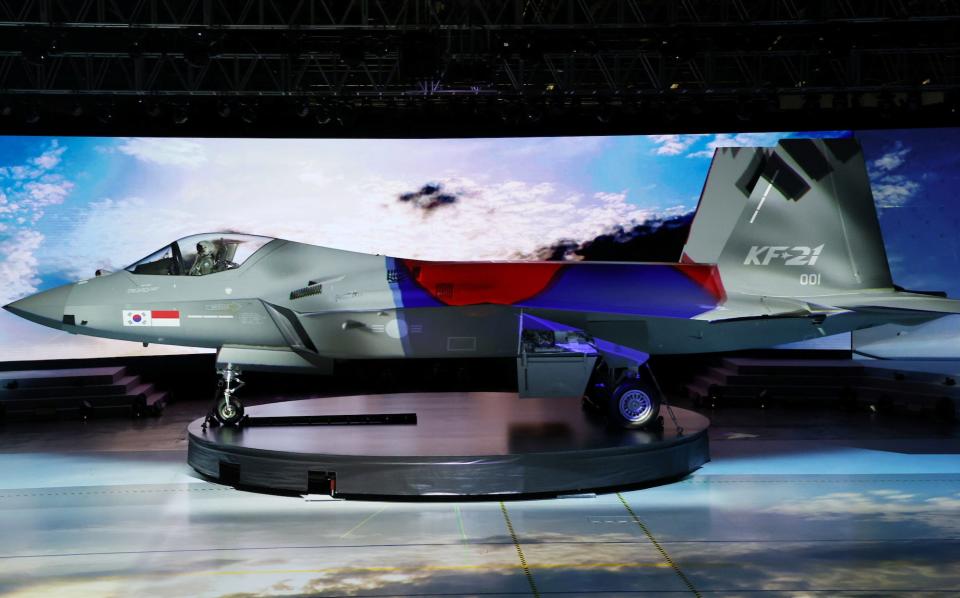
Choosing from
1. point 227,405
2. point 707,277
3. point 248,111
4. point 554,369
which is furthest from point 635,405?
point 248,111

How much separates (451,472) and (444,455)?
178 millimetres

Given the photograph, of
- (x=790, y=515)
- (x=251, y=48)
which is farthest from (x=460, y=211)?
(x=790, y=515)

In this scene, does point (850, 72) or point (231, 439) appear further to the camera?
point (850, 72)

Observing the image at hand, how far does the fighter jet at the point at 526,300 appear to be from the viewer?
34.9 feet

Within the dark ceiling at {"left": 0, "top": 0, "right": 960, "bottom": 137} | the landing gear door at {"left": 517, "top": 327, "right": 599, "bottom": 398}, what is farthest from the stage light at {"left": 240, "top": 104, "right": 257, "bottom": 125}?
the landing gear door at {"left": 517, "top": 327, "right": 599, "bottom": 398}

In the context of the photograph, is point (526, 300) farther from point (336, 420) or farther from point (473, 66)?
point (473, 66)

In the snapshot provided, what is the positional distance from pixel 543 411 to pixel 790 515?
3934mm

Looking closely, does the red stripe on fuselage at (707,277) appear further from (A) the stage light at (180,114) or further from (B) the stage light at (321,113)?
(A) the stage light at (180,114)

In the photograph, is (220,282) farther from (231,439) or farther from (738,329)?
(738,329)

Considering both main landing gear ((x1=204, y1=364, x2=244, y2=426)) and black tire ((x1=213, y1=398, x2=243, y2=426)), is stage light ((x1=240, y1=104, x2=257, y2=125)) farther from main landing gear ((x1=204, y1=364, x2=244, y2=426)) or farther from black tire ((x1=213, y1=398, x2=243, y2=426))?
black tire ((x1=213, y1=398, x2=243, y2=426))

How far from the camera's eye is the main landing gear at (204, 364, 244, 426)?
420 inches

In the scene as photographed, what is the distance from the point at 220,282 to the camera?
10.8 m

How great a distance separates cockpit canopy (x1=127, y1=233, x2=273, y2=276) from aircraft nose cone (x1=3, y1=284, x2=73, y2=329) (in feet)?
2.75

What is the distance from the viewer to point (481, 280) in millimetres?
10789
